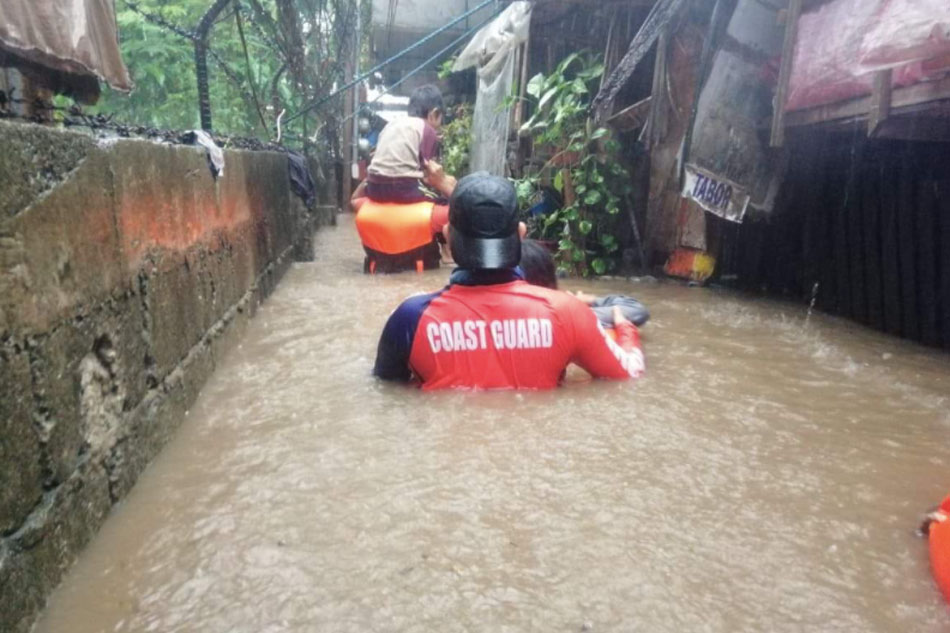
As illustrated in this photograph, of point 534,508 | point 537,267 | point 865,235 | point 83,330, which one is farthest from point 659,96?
point 83,330

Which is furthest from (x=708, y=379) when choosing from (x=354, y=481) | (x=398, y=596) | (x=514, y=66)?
(x=514, y=66)

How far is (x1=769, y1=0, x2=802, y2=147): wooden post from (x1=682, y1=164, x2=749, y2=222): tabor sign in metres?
0.72

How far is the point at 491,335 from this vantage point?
10.5 feet

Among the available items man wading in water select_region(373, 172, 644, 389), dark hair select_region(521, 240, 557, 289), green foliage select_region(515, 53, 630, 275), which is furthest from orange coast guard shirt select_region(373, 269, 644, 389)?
green foliage select_region(515, 53, 630, 275)

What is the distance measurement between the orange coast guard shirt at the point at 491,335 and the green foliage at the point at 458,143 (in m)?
7.68

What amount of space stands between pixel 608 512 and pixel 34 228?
1741mm

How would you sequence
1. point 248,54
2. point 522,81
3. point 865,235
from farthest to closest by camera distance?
point 248,54, point 522,81, point 865,235

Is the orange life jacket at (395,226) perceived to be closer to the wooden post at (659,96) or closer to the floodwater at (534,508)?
the wooden post at (659,96)

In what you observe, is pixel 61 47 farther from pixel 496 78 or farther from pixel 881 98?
pixel 881 98

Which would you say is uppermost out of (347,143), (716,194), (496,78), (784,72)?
(496,78)

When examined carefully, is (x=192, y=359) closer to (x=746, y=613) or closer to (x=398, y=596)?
(x=398, y=596)

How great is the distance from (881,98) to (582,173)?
10.3ft

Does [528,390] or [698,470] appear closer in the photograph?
[698,470]

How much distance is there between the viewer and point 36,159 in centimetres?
184
